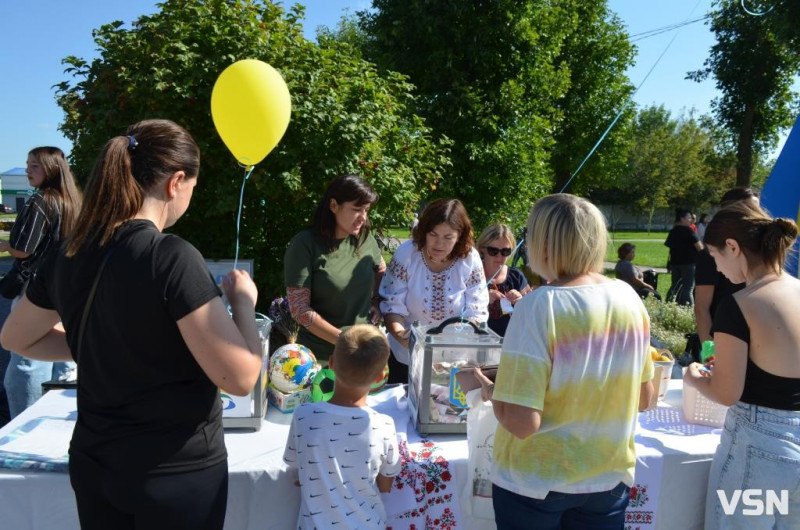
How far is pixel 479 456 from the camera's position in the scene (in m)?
1.82

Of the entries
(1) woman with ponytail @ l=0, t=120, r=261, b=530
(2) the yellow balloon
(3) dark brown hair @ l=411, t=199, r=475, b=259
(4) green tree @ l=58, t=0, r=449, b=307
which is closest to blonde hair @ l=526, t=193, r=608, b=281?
(1) woman with ponytail @ l=0, t=120, r=261, b=530

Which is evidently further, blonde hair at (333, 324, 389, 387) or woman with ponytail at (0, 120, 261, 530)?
blonde hair at (333, 324, 389, 387)

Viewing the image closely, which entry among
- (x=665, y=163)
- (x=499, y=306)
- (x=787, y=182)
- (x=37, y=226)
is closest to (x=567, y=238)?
(x=499, y=306)

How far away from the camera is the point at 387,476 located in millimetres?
1669

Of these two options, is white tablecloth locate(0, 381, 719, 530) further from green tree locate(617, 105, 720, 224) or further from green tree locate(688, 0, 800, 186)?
green tree locate(617, 105, 720, 224)

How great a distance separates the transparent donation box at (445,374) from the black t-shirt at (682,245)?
7.85 metres

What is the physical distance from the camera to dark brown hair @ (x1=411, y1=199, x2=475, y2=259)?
8.86 ft

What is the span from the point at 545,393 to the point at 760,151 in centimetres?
1924

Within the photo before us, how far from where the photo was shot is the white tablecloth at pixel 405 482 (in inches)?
68.7

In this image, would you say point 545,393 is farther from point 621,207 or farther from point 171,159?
point 621,207

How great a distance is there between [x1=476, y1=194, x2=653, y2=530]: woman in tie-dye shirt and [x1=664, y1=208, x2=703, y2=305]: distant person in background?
26.2 feet

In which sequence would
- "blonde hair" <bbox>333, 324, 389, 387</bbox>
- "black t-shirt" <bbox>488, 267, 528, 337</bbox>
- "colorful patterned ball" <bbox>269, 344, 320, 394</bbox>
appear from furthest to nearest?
"black t-shirt" <bbox>488, 267, 528, 337</bbox>
"colorful patterned ball" <bbox>269, 344, 320, 394</bbox>
"blonde hair" <bbox>333, 324, 389, 387</bbox>

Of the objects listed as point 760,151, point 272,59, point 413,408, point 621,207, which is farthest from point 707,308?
point 621,207

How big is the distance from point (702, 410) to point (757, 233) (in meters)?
0.81
